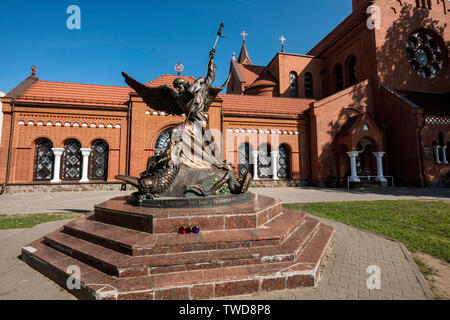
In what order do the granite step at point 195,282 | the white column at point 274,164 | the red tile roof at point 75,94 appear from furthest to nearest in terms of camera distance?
the white column at point 274,164 < the red tile roof at point 75,94 < the granite step at point 195,282

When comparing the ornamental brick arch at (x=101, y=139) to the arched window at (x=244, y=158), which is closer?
the ornamental brick arch at (x=101, y=139)

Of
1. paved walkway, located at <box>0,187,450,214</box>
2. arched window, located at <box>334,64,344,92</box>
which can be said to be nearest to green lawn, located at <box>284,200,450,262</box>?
paved walkway, located at <box>0,187,450,214</box>

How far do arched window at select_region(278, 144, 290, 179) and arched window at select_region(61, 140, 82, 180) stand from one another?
47.5 ft

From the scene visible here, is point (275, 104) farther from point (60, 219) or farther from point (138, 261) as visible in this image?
point (138, 261)

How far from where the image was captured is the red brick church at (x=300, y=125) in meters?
13.2

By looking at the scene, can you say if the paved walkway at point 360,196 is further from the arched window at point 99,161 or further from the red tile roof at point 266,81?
the red tile roof at point 266,81

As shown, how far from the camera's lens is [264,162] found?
1641 cm

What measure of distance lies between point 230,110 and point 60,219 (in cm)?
1237

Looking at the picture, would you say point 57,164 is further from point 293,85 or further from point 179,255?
point 293,85

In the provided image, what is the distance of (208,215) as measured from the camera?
123 inches

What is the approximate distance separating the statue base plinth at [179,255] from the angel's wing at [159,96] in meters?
2.88

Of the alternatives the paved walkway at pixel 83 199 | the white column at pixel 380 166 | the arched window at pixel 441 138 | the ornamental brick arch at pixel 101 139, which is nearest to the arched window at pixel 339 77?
the arched window at pixel 441 138

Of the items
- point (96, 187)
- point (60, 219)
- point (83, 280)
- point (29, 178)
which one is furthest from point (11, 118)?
point (83, 280)

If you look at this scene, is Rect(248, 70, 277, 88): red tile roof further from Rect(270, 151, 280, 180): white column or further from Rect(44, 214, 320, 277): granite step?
Rect(44, 214, 320, 277): granite step
